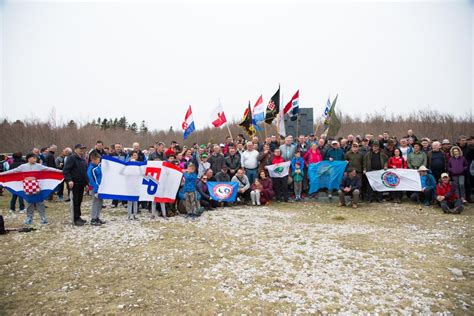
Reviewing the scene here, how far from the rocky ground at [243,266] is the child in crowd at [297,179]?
3.07 meters

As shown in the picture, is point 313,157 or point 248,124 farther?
point 248,124

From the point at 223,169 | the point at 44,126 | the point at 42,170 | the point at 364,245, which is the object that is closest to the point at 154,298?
the point at 364,245

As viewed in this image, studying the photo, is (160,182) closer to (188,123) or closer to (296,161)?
(296,161)

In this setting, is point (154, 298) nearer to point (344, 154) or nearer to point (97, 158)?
point (97, 158)

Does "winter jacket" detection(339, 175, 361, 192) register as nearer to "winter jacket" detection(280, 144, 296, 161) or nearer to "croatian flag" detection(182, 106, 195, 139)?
"winter jacket" detection(280, 144, 296, 161)

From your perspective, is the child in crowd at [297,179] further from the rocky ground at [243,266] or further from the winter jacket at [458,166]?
the winter jacket at [458,166]

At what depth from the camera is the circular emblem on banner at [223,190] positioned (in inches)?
445

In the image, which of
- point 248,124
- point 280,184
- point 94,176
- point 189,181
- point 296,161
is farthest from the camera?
point 248,124

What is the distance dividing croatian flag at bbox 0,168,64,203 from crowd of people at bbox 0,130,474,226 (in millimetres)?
1007

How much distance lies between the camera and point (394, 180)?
449 inches

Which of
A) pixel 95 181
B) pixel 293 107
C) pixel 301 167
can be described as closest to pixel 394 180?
pixel 301 167

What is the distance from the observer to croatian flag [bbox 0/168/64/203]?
8.47 metres

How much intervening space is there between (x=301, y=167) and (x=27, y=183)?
9336 millimetres

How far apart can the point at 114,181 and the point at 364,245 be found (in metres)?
7.17
